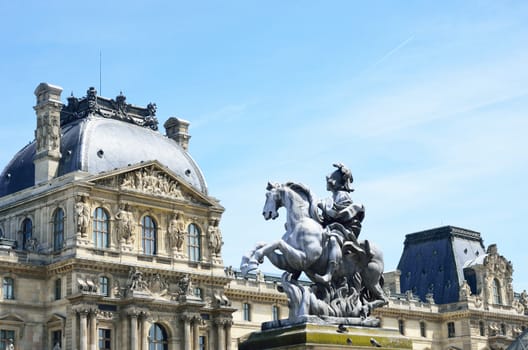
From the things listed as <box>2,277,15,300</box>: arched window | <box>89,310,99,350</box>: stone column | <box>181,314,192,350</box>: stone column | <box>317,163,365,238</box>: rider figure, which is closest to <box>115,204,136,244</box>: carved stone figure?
<box>89,310,99,350</box>: stone column

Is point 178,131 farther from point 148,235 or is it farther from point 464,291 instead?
point 464,291

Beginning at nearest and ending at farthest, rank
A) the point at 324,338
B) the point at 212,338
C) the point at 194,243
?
the point at 324,338 → the point at 212,338 → the point at 194,243

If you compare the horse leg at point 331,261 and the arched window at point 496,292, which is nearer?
the horse leg at point 331,261

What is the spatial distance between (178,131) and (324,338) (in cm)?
6058

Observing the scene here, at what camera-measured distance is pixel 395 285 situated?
94.9m

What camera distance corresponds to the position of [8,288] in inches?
2391

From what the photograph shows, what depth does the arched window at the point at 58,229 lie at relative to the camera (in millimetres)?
62062

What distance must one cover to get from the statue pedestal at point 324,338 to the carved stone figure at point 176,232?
49995mm

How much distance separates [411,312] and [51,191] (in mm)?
39137

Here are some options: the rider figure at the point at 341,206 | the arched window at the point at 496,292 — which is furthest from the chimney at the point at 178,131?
the rider figure at the point at 341,206

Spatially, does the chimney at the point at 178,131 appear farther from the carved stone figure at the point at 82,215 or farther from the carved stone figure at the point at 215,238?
the carved stone figure at the point at 82,215

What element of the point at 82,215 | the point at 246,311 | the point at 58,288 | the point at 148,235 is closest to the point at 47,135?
the point at 82,215

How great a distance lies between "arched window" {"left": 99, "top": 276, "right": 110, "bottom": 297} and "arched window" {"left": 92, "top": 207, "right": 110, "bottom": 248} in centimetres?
209

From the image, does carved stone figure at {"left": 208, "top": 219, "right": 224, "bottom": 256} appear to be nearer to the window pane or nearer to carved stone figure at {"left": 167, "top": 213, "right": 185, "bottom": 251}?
carved stone figure at {"left": 167, "top": 213, "right": 185, "bottom": 251}
